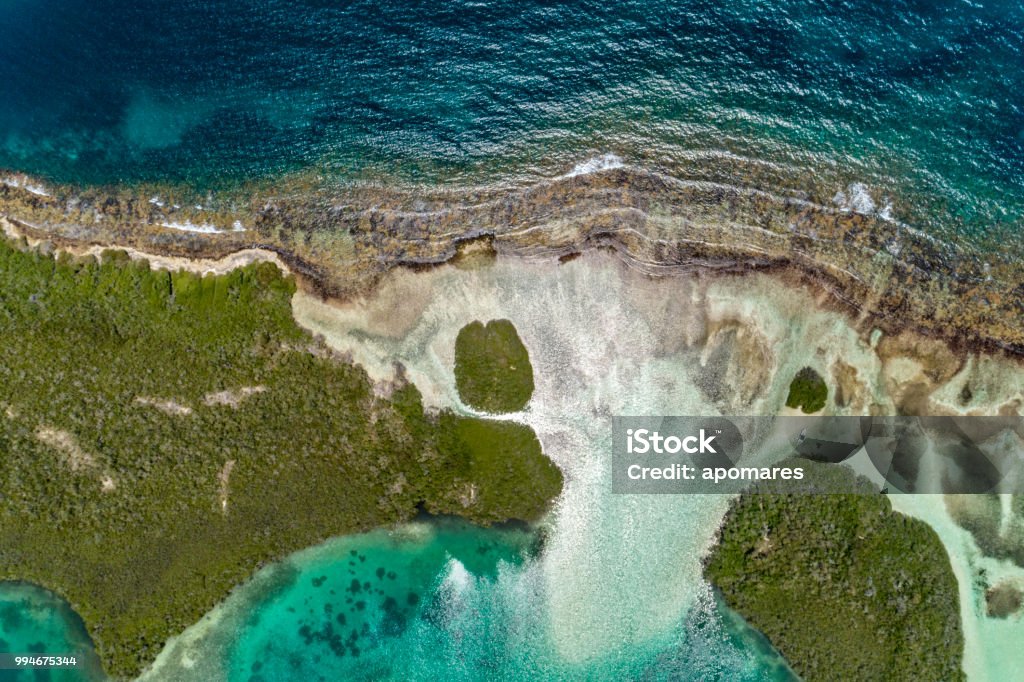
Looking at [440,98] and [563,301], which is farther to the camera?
[440,98]

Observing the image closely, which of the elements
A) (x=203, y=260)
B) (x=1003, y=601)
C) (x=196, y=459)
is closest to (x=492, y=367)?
(x=196, y=459)

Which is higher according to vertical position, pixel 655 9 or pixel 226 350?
pixel 655 9

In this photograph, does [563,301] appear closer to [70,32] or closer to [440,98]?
[440,98]

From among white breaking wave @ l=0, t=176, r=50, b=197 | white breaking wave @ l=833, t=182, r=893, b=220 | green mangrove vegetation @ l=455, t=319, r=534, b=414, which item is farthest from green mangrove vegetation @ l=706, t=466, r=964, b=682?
white breaking wave @ l=0, t=176, r=50, b=197

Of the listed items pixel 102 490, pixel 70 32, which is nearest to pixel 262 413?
pixel 102 490

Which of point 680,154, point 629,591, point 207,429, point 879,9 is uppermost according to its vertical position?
point 879,9

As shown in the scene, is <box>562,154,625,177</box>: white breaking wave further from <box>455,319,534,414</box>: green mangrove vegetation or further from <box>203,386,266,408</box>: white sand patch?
<box>203,386,266,408</box>: white sand patch

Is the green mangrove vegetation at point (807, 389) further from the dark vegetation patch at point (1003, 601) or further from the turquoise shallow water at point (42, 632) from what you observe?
the turquoise shallow water at point (42, 632)
